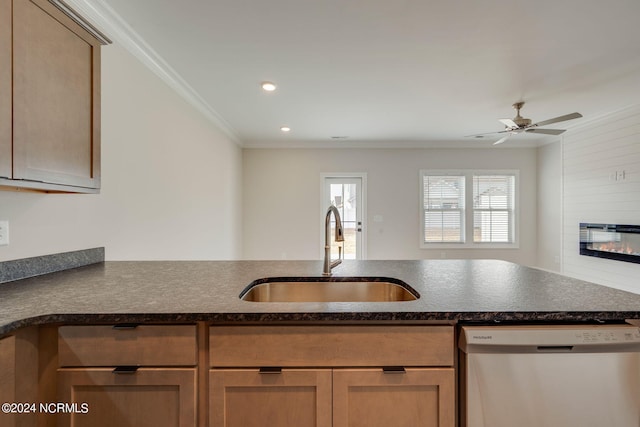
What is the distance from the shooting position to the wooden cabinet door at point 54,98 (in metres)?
1.12

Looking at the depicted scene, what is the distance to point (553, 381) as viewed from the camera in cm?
99

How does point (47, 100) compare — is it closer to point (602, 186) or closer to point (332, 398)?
point (332, 398)

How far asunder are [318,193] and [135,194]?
3.83 m

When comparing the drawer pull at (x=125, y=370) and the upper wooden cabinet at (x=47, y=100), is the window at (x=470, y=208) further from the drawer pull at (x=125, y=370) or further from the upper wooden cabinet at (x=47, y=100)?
the drawer pull at (x=125, y=370)

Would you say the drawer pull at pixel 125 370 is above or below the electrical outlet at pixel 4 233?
below

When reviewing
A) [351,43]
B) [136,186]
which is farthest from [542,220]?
[136,186]

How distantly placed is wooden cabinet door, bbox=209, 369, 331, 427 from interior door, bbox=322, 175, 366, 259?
16.2 feet

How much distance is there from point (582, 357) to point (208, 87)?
356 cm

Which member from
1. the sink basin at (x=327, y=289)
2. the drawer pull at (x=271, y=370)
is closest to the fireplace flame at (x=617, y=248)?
the sink basin at (x=327, y=289)

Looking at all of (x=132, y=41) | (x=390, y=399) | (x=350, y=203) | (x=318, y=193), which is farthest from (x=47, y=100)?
(x=350, y=203)

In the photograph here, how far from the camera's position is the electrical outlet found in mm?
1372

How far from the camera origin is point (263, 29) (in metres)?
2.21

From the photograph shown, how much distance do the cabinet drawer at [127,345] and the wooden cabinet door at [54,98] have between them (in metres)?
0.65

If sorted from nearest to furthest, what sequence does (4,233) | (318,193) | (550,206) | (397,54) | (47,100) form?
(47,100), (4,233), (397,54), (550,206), (318,193)
